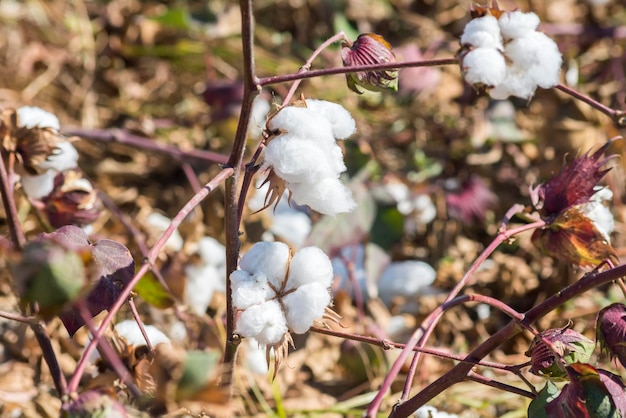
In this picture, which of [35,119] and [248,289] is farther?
[35,119]

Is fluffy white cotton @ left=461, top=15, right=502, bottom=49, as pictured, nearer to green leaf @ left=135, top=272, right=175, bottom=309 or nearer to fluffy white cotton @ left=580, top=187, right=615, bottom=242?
fluffy white cotton @ left=580, top=187, right=615, bottom=242

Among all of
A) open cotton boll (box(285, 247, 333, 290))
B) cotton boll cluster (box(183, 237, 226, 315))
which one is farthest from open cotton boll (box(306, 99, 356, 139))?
cotton boll cluster (box(183, 237, 226, 315))

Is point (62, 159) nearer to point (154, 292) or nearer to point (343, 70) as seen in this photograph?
point (154, 292)

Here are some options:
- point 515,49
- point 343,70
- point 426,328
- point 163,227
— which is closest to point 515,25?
point 515,49

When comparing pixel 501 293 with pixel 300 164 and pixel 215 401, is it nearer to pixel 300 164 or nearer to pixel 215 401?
pixel 300 164

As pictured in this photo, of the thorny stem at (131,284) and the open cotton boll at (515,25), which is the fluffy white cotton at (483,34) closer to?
the open cotton boll at (515,25)

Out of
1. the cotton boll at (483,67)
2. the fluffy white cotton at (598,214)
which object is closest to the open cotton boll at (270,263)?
the cotton boll at (483,67)
